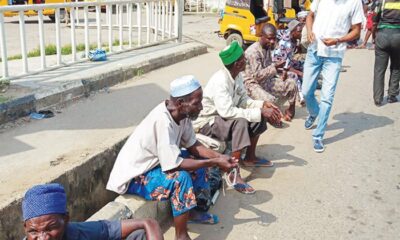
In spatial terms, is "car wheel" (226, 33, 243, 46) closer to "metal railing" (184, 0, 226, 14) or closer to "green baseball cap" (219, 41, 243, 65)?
"green baseball cap" (219, 41, 243, 65)

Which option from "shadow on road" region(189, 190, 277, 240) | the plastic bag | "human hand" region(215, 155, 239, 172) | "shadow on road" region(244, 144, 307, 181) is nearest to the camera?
"human hand" region(215, 155, 239, 172)

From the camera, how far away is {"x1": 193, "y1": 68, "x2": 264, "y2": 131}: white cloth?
3.84m

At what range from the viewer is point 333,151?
483cm

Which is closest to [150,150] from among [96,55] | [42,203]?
[42,203]

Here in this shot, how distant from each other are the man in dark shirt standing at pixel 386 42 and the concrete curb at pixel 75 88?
3.65 m

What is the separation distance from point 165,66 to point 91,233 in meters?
5.93

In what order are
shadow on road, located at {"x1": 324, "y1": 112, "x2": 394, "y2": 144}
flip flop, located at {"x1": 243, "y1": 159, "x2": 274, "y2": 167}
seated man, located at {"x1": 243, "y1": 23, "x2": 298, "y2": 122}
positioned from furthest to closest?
1. shadow on road, located at {"x1": 324, "y1": 112, "x2": 394, "y2": 144}
2. seated man, located at {"x1": 243, "y1": 23, "x2": 298, "y2": 122}
3. flip flop, located at {"x1": 243, "y1": 159, "x2": 274, "y2": 167}

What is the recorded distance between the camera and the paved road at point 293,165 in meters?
3.34

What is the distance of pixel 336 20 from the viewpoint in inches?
184

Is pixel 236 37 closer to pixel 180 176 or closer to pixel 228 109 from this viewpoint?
pixel 228 109

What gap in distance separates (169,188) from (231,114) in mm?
1200

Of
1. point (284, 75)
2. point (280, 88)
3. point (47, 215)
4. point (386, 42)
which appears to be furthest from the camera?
point (386, 42)

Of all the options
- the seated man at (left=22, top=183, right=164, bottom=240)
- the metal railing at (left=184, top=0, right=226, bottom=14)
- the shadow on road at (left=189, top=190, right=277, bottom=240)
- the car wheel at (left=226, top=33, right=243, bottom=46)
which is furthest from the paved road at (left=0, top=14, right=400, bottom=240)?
the metal railing at (left=184, top=0, right=226, bottom=14)

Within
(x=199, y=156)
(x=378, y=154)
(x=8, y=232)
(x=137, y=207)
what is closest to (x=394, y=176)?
(x=378, y=154)
